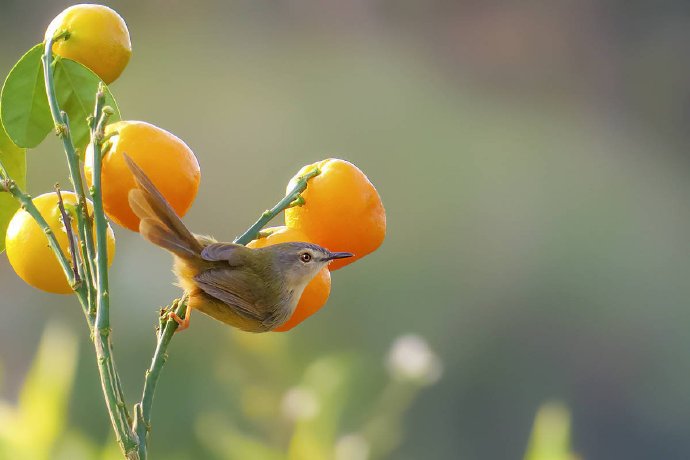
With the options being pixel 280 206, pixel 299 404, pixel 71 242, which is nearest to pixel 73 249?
pixel 71 242

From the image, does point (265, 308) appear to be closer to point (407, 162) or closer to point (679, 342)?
point (407, 162)

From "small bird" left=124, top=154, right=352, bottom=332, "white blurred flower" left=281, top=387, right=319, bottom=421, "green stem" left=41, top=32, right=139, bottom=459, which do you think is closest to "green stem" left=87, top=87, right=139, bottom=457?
"green stem" left=41, top=32, right=139, bottom=459

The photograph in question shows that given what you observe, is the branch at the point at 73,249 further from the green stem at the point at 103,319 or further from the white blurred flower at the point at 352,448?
the white blurred flower at the point at 352,448

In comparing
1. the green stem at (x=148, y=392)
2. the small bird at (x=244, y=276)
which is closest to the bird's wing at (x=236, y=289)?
the small bird at (x=244, y=276)

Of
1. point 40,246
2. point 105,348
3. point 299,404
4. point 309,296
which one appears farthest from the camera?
point 299,404

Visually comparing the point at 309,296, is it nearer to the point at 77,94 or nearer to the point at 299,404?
the point at 77,94

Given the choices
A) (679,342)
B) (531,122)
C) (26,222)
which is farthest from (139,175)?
A: (679,342)
